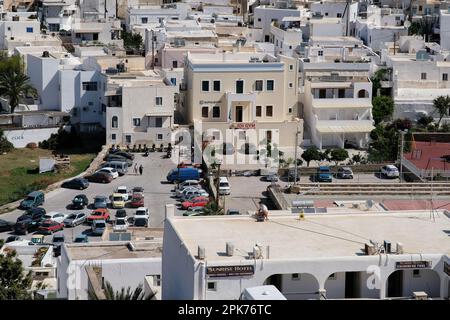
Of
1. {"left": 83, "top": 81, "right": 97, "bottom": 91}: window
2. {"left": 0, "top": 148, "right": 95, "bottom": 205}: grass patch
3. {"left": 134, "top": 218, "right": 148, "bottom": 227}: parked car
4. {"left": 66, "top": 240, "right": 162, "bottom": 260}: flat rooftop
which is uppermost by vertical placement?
{"left": 66, "top": 240, "right": 162, "bottom": 260}: flat rooftop

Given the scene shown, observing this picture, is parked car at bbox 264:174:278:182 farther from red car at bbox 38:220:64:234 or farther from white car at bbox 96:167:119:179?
red car at bbox 38:220:64:234

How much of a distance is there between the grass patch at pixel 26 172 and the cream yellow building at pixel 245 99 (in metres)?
3.45

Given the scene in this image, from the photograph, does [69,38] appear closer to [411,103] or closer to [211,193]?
[411,103]

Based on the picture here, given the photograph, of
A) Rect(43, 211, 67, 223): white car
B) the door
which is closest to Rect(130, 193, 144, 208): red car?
Rect(43, 211, 67, 223): white car

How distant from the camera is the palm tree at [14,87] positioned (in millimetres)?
39875

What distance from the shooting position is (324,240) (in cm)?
1585

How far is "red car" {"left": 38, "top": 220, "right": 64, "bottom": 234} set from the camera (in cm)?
2853

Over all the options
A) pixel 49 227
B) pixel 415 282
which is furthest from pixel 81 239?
pixel 415 282

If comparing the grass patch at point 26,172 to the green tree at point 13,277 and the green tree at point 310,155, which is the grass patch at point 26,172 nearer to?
the green tree at point 310,155

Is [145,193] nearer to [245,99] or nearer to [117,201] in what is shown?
[117,201]

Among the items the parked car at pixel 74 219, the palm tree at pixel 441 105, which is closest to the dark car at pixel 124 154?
the parked car at pixel 74 219

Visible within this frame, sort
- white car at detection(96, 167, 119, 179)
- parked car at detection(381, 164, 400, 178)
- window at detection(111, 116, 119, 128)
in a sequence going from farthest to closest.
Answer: window at detection(111, 116, 119, 128), white car at detection(96, 167, 119, 179), parked car at detection(381, 164, 400, 178)

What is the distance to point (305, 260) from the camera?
1469 centimetres

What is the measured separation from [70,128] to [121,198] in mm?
8732
